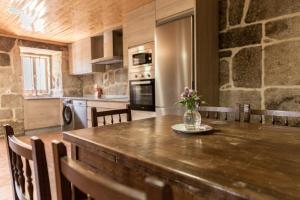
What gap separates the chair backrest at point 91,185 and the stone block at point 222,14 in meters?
2.68

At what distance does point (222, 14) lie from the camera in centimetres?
279

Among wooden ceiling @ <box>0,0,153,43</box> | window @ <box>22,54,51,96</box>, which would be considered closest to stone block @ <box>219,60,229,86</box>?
wooden ceiling @ <box>0,0,153,43</box>

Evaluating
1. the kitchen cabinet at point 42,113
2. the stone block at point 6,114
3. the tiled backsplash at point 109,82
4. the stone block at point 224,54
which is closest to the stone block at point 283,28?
the stone block at point 224,54

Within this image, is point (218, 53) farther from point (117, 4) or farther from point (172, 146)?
point (172, 146)

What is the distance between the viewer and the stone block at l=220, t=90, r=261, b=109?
252 centimetres

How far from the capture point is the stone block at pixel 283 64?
7.28ft

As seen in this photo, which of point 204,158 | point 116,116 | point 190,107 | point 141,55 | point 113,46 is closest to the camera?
point 204,158

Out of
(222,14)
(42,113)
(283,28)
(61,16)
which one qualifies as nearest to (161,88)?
(222,14)

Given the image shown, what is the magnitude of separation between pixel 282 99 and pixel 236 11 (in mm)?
1157

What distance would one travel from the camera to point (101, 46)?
4930 mm

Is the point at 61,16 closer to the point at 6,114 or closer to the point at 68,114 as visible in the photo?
→ the point at 68,114

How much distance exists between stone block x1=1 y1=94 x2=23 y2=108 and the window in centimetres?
57

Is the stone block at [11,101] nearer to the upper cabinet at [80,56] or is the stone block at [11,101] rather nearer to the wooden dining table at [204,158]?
the upper cabinet at [80,56]

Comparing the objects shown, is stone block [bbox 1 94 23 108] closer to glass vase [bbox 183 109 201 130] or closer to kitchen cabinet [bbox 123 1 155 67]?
kitchen cabinet [bbox 123 1 155 67]
